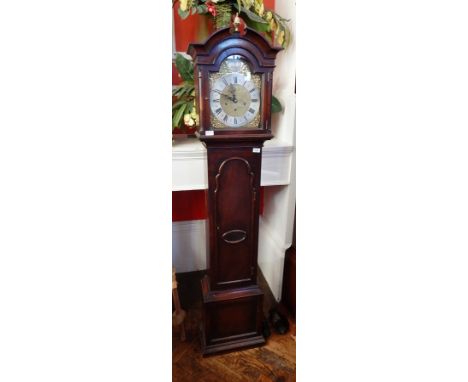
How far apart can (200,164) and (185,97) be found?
0.34m

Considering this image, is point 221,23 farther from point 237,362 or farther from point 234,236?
point 237,362

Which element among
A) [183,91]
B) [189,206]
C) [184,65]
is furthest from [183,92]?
[189,206]

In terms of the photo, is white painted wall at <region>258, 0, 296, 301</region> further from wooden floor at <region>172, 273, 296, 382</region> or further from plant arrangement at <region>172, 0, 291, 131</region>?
wooden floor at <region>172, 273, 296, 382</region>

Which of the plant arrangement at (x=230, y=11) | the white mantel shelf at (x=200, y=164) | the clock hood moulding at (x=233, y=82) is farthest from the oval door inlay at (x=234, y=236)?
the plant arrangement at (x=230, y=11)

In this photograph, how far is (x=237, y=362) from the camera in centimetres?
147

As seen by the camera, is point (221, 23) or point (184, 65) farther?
point (184, 65)

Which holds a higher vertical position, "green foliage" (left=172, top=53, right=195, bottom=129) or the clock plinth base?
"green foliage" (left=172, top=53, right=195, bottom=129)

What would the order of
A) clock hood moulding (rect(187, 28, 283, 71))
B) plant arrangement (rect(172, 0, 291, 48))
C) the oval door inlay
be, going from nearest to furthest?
clock hood moulding (rect(187, 28, 283, 71))
plant arrangement (rect(172, 0, 291, 48))
the oval door inlay

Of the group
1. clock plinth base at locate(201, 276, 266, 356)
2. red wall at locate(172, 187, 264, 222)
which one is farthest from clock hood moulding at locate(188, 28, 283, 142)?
red wall at locate(172, 187, 264, 222)

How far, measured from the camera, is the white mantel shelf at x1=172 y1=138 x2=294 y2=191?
1.55 metres

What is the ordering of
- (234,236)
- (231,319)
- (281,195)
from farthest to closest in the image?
(281,195)
(231,319)
(234,236)

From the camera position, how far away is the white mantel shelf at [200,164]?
1.55 metres

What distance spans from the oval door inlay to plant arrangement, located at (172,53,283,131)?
542 mm
